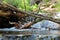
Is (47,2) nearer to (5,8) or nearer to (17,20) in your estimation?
(17,20)

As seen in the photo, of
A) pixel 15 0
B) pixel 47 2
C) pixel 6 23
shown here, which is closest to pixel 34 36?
pixel 6 23

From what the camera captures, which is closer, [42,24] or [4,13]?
[4,13]

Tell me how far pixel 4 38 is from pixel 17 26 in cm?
141

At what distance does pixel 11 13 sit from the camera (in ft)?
25.9

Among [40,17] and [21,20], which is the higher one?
[40,17]

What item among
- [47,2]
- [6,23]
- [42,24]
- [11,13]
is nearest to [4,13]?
[11,13]

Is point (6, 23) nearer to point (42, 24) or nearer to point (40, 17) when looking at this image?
point (42, 24)

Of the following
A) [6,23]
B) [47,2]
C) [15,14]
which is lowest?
[47,2]

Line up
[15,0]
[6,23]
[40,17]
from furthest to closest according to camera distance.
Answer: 1. [15,0]
2. [6,23]
3. [40,17]

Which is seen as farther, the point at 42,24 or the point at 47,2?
the point at 47,2

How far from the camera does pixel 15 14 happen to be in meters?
7.87

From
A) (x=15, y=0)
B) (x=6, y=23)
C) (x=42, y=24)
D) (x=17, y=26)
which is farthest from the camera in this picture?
(x=15, y=0)

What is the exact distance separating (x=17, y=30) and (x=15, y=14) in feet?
2.13

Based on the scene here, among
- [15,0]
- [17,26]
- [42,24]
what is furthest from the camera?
[15,0]
